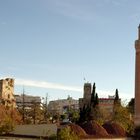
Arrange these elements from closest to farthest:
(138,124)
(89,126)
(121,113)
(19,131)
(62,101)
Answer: (19,131)
(89,126)
(138,124)
(121,113)
(62,101)

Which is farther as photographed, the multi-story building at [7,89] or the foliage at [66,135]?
the multi-story building at [7,89]

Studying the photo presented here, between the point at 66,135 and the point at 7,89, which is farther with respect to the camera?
the point at 7,89

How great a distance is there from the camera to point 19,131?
117 feet

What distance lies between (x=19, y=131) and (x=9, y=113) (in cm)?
2001

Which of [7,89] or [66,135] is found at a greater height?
[7,89]

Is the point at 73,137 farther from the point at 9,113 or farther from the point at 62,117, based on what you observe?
the point at 62,117

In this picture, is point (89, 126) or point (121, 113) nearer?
point (89, 126)

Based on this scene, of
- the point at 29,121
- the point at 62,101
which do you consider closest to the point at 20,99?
the point at 62,101

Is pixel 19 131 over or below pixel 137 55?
below

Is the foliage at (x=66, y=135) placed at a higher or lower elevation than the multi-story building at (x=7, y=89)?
lower

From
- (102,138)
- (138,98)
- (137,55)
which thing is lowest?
(102,138)

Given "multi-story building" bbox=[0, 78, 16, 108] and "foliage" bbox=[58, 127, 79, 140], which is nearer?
"foliage" bbox=[58, 127, 79, 140]

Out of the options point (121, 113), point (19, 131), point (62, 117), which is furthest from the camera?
point (62, 117)

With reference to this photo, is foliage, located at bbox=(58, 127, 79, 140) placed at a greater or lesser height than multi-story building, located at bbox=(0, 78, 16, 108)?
lesser
